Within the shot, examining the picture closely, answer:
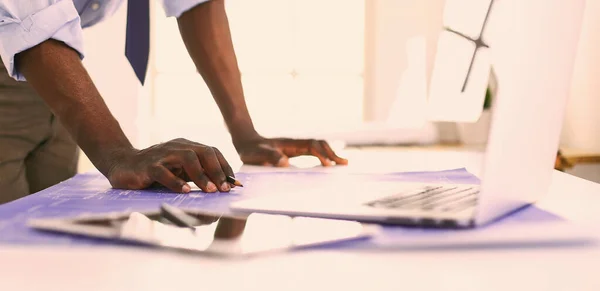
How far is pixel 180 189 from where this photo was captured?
682mm

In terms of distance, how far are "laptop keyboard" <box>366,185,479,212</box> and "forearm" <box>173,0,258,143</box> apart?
64cm

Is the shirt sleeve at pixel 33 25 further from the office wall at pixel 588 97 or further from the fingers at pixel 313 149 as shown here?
the office wall at pixel 588 97

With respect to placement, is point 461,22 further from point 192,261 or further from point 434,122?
point 192,261

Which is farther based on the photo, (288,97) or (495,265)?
(288,97)

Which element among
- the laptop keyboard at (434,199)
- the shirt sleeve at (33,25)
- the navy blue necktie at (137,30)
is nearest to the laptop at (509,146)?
the laptop keyboard at (434,199)

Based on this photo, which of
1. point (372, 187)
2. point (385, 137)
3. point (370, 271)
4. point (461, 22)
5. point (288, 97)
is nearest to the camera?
point (370, 271)

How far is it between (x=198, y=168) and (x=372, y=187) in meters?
0.20

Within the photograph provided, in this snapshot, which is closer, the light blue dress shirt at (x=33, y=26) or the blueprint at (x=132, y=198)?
the blueprint at (x=132, y=198)

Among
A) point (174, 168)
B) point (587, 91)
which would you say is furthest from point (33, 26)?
point (587, 91)

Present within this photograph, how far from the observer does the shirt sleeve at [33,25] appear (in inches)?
29.2

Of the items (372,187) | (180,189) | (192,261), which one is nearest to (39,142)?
(180,189)

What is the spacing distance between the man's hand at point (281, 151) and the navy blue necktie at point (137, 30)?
32 cm

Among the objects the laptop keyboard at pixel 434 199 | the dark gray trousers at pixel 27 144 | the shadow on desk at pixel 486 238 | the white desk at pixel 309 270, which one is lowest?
the dark gray trousers at pixel 27 144

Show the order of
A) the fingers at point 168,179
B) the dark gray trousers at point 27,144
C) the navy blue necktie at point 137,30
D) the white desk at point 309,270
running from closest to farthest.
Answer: the white desk at point 309,270 → the fingers at point 168,179 → the dark gray trousers at point 27,144 → the navy blue necktie at point 137,30
